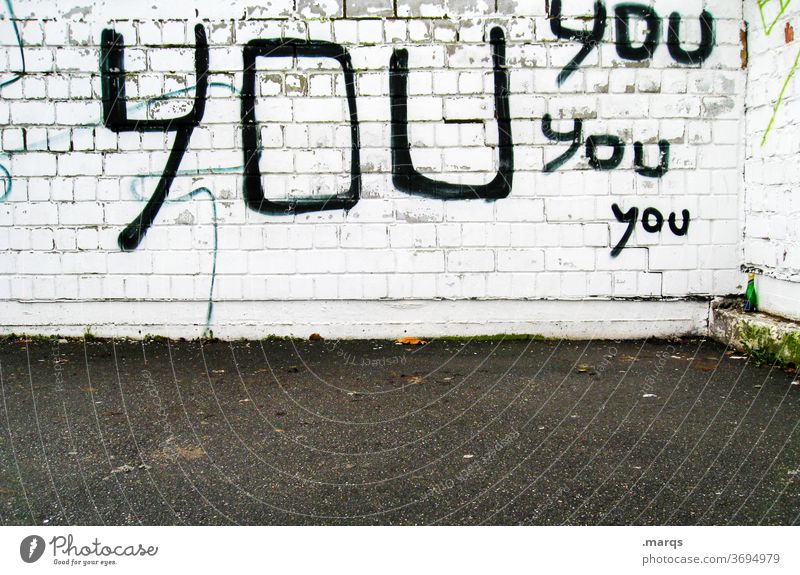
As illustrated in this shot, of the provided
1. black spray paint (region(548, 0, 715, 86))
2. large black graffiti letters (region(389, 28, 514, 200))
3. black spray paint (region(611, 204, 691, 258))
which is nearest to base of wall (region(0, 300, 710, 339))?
black spray paint (region(611, 204, 691, 258))

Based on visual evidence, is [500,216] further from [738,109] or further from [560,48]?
[738,109]

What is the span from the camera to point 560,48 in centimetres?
627

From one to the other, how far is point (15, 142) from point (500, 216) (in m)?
3.92

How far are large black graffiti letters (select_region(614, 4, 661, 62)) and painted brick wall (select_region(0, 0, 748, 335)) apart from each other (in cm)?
2

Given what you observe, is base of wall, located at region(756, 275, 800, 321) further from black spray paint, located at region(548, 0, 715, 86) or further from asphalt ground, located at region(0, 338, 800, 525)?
black spray paint, located at region(548, 0, 715, 86)

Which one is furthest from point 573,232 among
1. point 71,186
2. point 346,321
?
point 71,186

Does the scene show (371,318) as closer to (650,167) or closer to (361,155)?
(361,155)

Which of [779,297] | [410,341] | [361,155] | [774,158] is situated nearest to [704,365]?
[779,297]

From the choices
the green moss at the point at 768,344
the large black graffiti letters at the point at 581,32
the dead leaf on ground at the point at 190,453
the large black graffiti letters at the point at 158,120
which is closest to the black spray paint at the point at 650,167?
the large black graffiti letters at the point at 581,32

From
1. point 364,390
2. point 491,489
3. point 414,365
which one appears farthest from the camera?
point 414,365

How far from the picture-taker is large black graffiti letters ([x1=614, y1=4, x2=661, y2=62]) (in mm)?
6254

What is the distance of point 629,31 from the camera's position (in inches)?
247

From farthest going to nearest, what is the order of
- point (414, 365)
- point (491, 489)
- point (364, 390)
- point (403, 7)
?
1. point (403, 7)
2. point (414, 365)
3. point (364, 390)
4. point (491, 489)

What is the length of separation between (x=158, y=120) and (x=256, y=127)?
782 mm
